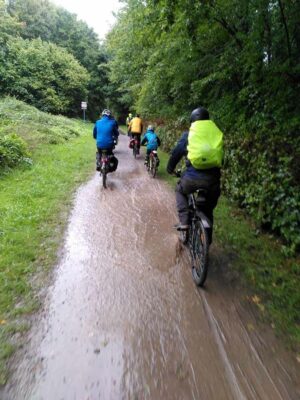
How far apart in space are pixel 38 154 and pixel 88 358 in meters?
10.7

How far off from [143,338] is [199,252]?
1.45 metres

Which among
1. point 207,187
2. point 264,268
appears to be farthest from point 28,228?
point 264,268

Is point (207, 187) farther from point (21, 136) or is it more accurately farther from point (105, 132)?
point (21, 136)

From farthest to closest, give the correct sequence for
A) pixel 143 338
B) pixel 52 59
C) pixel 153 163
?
pixel 52 59
pixel 153 163
pixel 143 338

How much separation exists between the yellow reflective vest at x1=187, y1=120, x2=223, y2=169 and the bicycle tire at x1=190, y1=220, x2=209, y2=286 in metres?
0.80

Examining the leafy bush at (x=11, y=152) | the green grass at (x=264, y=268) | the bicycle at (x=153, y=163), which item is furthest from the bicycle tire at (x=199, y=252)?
the leafy bush at (x=11, y=152)

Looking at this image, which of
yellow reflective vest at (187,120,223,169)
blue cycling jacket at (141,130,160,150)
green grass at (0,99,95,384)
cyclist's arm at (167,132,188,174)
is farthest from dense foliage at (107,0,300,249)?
green grass at (0,99,95,384)

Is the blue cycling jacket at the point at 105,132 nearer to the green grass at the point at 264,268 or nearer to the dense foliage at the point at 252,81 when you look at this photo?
the dense foliage at the point at 252,81

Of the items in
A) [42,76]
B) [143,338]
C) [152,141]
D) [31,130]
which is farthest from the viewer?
[42,76]

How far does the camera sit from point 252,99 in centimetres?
730

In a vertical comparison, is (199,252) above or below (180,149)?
below

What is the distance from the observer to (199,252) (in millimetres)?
4191

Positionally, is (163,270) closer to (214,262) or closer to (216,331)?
(214,262)

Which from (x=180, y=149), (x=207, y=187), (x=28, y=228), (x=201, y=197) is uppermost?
(x=180, y=149)
